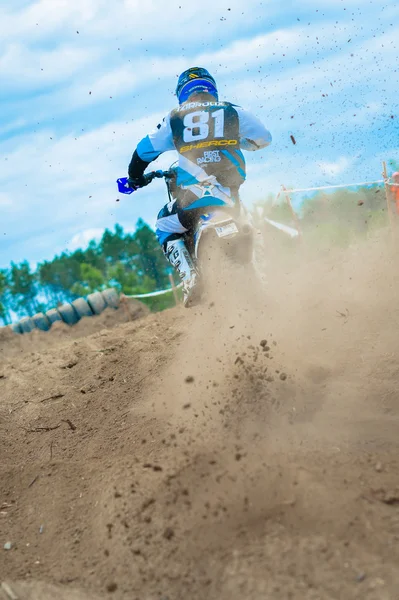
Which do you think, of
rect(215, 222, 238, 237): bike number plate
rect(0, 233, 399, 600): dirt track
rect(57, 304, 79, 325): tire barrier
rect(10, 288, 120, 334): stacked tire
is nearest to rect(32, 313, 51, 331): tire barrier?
rect(10, 288, 120, 334): stacked tire

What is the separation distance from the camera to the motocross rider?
5906mm

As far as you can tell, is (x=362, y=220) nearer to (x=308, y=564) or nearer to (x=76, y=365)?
(x=76, y=365)

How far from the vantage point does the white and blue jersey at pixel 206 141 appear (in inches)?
233

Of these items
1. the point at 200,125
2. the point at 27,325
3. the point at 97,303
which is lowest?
the point at 27,325

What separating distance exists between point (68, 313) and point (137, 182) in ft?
48.2

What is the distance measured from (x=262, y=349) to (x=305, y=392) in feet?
2.14

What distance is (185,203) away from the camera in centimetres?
600

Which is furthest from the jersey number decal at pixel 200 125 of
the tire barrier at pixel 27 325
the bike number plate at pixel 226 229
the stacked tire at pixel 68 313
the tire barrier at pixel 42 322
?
the tire barrier at pixel 27 325

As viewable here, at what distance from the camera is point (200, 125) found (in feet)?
19.4

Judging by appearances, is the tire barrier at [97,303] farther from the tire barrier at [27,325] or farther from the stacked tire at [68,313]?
the tire barrier at [27,325]

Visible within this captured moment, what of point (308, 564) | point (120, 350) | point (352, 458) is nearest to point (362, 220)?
point (120, 350)

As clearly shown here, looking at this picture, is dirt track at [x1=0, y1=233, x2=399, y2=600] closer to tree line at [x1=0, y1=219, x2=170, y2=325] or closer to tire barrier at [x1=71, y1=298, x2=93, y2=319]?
tire barrier at [x1=71, y1=298, x2=93, y2=319]

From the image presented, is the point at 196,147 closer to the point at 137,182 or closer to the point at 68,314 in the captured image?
the point at 137,182

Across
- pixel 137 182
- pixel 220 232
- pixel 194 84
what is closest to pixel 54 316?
pixel 137 182
